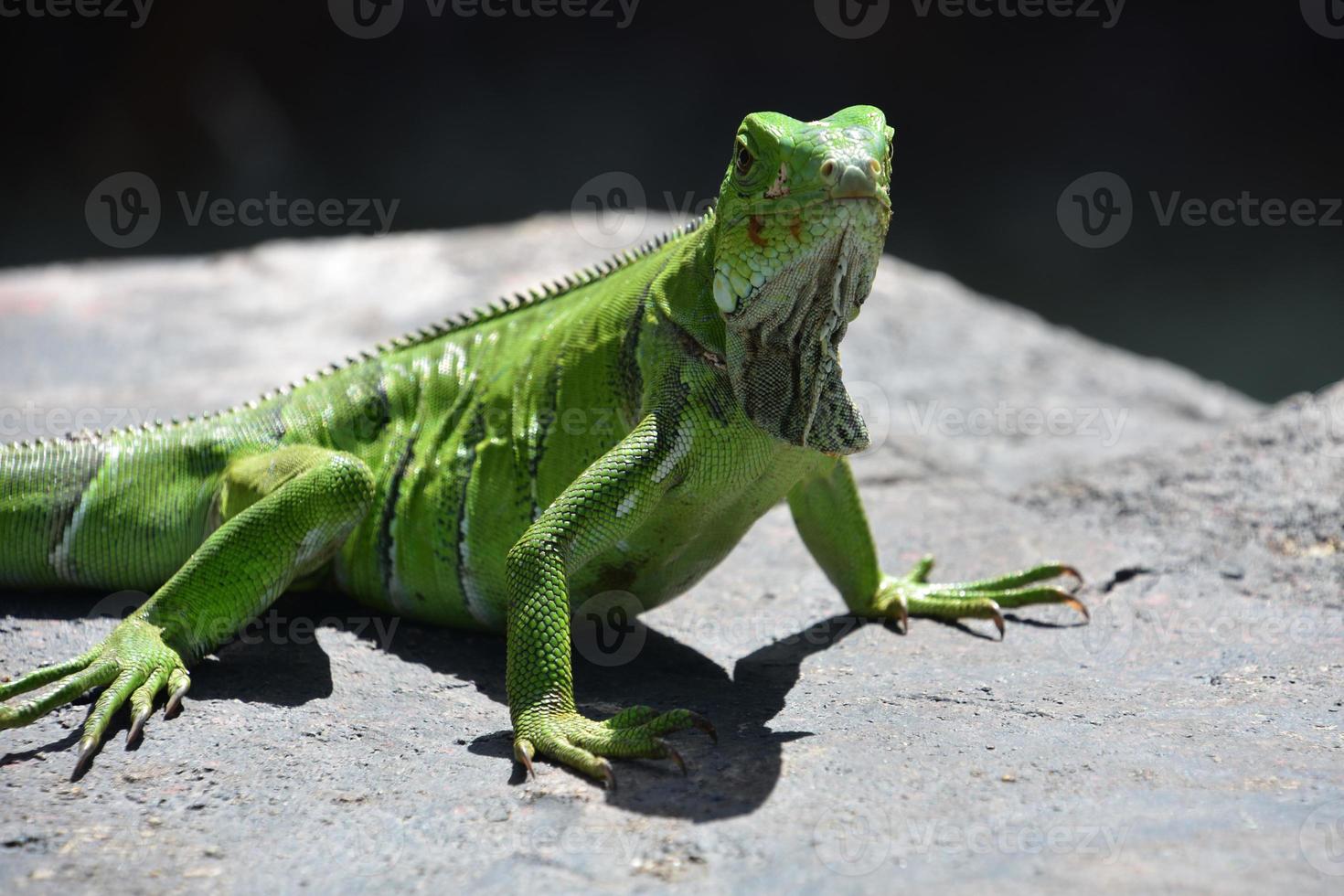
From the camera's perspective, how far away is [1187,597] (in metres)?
6.46

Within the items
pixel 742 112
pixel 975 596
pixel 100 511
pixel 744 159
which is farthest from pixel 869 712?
pixel 742 112

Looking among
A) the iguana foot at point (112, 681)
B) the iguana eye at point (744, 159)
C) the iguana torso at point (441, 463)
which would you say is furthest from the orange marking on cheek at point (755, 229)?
the iguana foot at point (112, 681)

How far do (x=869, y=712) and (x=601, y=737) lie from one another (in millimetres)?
1111

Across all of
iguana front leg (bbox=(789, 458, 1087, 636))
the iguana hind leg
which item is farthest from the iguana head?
the iguana hind leg

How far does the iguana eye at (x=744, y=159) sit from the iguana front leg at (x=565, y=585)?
985mm

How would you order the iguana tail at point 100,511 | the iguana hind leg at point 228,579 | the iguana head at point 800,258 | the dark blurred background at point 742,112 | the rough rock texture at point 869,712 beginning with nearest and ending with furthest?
the rough rock texture at point 869,712, the iguana head at point 800,258, the iguana hind leg at point 228,579, the iguana tail at point 100,511, the dark blurred background at point 742,112

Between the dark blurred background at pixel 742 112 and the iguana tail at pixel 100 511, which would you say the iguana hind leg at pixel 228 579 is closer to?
Result: the iguana tail at pixel 100 511

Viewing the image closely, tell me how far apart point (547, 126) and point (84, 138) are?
22.6 feet

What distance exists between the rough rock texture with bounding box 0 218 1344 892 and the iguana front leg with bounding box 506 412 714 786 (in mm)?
160

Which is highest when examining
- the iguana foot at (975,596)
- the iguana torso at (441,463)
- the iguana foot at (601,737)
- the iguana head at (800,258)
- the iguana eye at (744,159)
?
the iguana eye at (744,159)

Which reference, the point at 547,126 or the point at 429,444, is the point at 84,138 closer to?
the point at 547,126

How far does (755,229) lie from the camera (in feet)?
15.0

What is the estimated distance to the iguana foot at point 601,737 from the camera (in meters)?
4.38

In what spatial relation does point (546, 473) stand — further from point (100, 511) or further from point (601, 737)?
point (100, 511)
